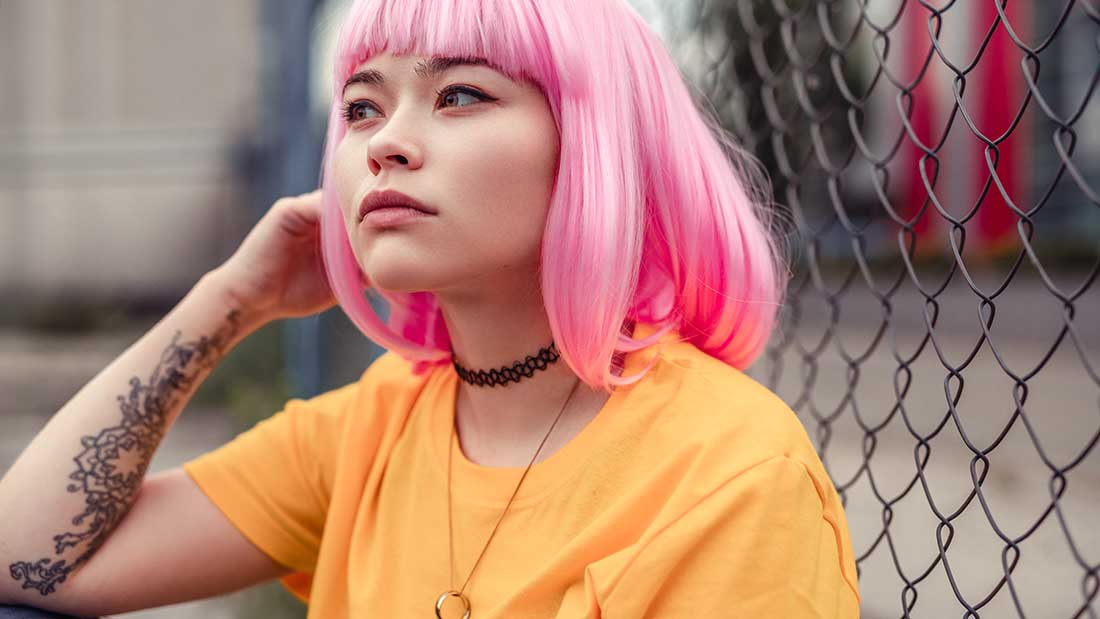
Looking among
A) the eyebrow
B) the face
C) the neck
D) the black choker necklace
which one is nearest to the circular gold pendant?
the neck

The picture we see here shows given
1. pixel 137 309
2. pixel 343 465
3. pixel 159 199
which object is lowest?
pixel 137 309

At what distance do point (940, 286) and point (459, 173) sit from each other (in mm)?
776

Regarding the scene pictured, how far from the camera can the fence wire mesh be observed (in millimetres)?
1466

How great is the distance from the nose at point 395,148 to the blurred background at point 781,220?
58cm

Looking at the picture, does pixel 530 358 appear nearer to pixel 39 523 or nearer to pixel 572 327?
pixel 572 327

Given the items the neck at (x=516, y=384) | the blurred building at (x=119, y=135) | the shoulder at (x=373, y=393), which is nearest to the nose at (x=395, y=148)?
the neck at (x=516, y=384)

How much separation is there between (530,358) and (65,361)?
25.4ft

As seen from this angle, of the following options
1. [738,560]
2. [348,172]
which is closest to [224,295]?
[348,172]

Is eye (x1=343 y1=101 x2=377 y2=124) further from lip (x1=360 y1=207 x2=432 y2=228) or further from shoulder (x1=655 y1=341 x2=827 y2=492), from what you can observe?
shoulder (x1=655 y1=341 x2=827 y2=492)

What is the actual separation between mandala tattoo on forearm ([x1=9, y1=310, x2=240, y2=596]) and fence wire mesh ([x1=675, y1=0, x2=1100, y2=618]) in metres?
0.95

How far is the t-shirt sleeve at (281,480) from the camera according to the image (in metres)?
1.68

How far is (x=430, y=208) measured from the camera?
4.15 ft

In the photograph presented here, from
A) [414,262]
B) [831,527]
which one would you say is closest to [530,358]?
[414,262]

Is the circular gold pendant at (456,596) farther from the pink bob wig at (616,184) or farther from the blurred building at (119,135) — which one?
the blurred building at (119,135)
